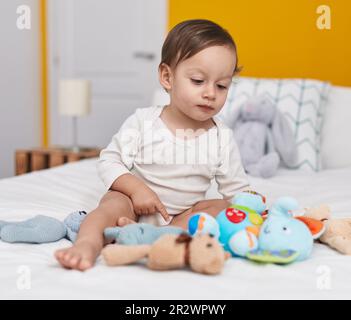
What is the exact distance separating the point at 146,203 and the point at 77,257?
36 centimetres

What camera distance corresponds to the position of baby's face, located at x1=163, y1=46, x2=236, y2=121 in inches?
47.0

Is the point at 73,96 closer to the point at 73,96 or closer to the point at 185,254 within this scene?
the point at 73,96

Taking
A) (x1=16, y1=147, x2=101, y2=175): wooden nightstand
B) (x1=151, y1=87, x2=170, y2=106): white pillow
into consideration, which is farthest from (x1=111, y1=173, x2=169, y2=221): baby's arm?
(x1=16, y1=147, x2=101, y2=175): wooden nightstand

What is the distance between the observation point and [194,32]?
1.23 meters

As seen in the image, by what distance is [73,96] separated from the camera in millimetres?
2818

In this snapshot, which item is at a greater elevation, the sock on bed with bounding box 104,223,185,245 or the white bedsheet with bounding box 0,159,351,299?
the sock on bed with bounding box 104,223,185,245

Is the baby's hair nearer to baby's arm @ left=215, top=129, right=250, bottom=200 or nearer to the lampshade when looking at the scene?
baby's arm @ left=215, top=129, right=250, bottom=200

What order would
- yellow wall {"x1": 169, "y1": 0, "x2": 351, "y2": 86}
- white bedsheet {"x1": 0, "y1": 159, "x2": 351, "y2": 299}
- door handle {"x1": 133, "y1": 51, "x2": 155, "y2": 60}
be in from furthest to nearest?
door handle {"x1": 133, "y1": 51, "x2": 155, "y2": 60} < yellow wall {"x1": 169, "y1": 0, "x2": 351, "y2": 86} < white bedsheet {"x1": 0, "y1": 159, "x2": 351, "y2": 299}

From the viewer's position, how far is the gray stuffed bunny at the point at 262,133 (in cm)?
202

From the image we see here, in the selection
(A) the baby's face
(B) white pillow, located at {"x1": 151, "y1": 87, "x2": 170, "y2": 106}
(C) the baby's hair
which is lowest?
(B) white pillow, located at {"x1": 151, "y1": 87, "x2": 170, "y2": 106}

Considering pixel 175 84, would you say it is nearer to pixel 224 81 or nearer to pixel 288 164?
pixel 224 81

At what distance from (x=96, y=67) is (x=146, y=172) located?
236 cm

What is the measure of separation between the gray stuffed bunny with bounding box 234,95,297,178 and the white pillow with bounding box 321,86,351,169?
193mm

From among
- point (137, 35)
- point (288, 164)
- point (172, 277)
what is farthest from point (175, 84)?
A: point (137, 35)
